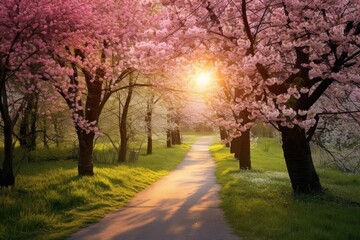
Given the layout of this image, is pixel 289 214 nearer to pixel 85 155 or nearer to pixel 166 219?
pixel 166 219

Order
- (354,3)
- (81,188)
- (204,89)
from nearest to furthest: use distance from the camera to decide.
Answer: (354,3) < (81,188) < (204,89)

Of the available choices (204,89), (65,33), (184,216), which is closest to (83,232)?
(184,216)

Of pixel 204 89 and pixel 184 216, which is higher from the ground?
pixel 204 89

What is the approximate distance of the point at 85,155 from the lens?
53.8 feet

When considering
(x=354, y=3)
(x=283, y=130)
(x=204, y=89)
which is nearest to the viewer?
(x=354, y=3)

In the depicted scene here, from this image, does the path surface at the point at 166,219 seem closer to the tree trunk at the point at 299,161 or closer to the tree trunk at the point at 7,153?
the tree trunk at the point at 299,161

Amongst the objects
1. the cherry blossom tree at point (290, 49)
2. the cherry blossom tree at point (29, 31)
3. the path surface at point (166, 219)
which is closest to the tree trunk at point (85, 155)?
the path surface at point (166, 219)

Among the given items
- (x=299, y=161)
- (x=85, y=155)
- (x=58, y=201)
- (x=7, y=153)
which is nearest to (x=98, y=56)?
(x=85, y=155)

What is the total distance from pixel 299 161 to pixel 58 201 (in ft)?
27.1

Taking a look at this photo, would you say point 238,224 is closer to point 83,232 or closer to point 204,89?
point 83,232

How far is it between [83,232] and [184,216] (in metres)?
3.04

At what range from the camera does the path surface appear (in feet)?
27.3

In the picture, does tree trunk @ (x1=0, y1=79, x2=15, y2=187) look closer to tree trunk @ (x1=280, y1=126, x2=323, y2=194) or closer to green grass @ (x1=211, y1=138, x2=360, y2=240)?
green grass @ (x1=211, y1=138, x2=360, y2=240)

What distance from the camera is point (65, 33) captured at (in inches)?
437
